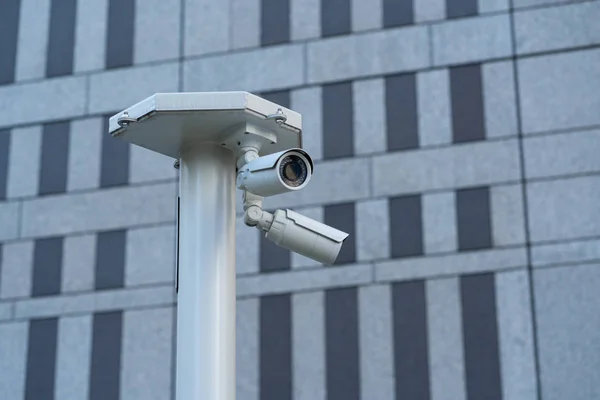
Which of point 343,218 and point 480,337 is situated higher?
point 343,218

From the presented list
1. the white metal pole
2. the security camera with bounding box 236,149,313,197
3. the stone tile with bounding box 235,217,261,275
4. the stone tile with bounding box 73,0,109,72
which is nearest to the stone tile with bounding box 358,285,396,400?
the stone tile with bounding box 235,217,261,275

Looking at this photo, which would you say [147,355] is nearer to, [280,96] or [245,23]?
[280,96]

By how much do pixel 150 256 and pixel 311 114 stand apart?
13.8 ft

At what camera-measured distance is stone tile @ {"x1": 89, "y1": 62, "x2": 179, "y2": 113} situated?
922 inches

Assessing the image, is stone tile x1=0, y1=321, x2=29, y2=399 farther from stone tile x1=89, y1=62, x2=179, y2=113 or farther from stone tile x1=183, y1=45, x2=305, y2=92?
stone tile x1=183, y1=45, x2=305, y2=92

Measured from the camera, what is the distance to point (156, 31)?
934 inches

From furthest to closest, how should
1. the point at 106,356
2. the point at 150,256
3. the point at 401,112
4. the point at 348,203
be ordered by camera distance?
the point at 150,256 → the point at 106,356 → the point at 401,112 → the point at 348,203

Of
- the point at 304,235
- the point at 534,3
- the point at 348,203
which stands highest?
the point at 534,3

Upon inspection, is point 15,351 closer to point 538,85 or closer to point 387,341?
Answer: point 387,341

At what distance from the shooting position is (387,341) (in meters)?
20.6

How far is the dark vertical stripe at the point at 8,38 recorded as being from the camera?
2461 centimetres

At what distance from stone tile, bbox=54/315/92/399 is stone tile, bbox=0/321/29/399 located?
0.78 m

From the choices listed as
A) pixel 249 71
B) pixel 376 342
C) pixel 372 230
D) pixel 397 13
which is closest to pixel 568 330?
pixel 376 342

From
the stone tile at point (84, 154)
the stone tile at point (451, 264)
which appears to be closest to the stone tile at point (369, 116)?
the stone tile at point (451, 264)
